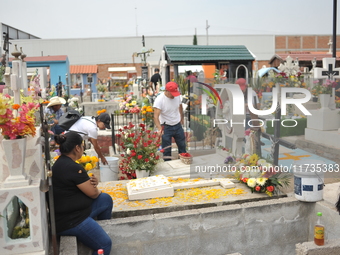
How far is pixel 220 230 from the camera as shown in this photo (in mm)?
4367

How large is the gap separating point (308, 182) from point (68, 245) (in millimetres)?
2883

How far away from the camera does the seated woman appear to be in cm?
354

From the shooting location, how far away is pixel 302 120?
5219 millimetres

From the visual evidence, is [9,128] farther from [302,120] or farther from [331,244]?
[302,120]

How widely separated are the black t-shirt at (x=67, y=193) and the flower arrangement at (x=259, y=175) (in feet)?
7.55

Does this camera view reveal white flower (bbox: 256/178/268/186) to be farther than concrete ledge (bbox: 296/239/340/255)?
Yes

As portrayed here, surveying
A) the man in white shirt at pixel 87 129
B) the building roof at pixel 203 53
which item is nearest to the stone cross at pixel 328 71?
the man in white shirt at pixel 87 129

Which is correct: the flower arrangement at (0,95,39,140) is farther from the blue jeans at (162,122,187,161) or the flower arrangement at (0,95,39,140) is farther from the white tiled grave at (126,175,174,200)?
the blue jeans at (162,122,187,161)

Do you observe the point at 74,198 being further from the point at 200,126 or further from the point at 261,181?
the point at 200,126

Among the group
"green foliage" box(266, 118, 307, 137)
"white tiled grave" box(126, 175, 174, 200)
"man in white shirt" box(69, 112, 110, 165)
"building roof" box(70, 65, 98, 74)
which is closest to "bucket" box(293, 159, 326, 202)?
"green foliage" box(266, 118, 307, 137)

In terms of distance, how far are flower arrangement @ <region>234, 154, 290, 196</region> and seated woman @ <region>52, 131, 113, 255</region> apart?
2120 millimetres

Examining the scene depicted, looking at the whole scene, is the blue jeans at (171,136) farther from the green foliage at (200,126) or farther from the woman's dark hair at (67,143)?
the woman's dark hair at (67,143)

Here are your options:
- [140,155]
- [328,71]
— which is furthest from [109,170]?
[328,71]

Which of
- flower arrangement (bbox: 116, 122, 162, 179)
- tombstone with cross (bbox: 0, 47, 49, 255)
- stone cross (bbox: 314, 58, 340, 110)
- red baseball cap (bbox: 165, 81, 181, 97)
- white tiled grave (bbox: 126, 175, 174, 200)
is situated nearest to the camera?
tombstone with cross (bbox: 0, 47, 49, 255)
